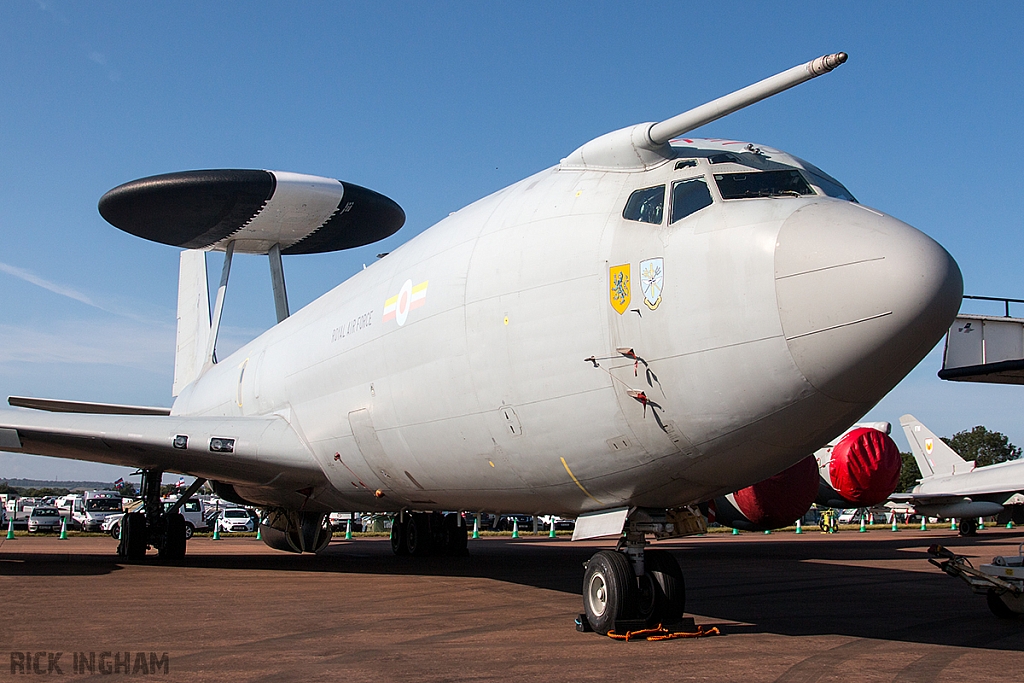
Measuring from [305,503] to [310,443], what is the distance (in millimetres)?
3040

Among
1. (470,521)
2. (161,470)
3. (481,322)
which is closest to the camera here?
(481,322)

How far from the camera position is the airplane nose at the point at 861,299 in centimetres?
599

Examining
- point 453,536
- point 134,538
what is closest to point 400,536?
point 453,536

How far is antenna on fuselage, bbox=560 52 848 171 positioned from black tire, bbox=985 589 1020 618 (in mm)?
6608

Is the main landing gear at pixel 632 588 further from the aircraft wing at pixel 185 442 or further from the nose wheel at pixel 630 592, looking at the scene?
the aircraft wing at pixel 185 442

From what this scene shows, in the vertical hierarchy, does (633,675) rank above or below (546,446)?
below

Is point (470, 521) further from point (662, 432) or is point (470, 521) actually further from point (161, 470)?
point (662, 432)

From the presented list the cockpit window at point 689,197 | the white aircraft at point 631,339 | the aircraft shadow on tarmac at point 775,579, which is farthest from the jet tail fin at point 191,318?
the cockpit window at point 689,197

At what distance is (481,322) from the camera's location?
883cm

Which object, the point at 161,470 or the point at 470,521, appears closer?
the point at 161,470

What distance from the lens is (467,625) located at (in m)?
9.12

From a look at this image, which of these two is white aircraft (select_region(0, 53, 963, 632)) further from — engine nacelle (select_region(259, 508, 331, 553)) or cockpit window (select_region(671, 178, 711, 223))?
engine nacelle (select_region(259, 508, 331, 553))

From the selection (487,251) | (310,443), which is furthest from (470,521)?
(487,251)

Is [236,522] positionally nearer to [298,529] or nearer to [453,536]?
[453,536]
